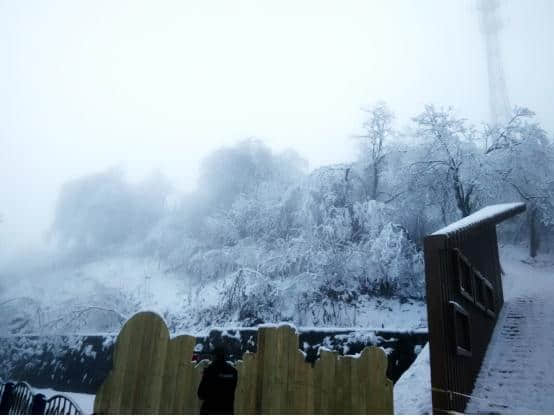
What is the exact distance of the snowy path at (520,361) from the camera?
7.49m

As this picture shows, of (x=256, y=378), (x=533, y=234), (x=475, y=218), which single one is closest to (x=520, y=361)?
(x=475, y=218)

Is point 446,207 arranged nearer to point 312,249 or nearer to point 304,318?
point 312,249

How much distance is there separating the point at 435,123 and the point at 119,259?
20912 mm

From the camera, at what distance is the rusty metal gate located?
6.80 m

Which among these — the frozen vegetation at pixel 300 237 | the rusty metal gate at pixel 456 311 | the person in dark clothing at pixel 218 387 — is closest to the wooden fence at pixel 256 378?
the person in dark clothing at pixel 218 387

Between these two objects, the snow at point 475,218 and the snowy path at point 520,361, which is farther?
the snow at point 475,218

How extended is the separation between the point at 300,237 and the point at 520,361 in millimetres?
10100

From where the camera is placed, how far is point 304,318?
52.6 feet

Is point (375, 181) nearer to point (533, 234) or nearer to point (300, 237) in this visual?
point (300, 237)

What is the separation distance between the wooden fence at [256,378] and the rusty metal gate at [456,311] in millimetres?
2728

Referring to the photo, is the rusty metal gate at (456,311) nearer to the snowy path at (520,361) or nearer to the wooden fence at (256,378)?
the snowy path at (520,361)

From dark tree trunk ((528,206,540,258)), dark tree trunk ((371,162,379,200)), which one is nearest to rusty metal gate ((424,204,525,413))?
dark tree trunk ((371,162,379,200))

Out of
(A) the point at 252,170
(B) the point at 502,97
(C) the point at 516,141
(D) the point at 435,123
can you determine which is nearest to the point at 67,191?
(A) the point at 252,170

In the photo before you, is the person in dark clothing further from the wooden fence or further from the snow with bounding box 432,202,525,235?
the snow with bounding box 432,202,525,235
